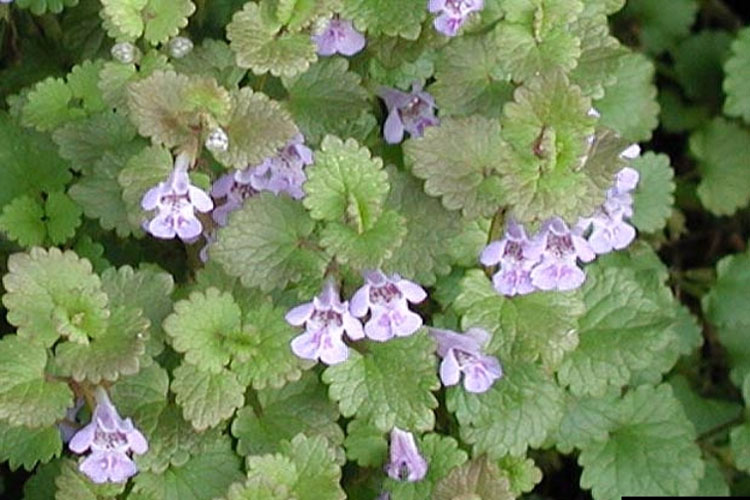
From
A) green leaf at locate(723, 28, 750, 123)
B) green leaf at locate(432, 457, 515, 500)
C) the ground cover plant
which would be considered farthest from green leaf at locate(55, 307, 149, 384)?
green leaf at locate(723, 28, 750, 123)

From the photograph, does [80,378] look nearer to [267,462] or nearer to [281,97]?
[267,462]

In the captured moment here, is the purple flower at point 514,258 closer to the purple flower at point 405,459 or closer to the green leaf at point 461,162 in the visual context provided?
the green leaf at point 461,162

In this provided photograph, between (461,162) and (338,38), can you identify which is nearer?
(461,162)

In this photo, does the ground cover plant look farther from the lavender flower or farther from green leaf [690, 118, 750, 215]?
green leaf [690, 118, 750, 215]

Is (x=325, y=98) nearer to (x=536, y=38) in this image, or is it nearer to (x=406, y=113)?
(x=406, y=113)

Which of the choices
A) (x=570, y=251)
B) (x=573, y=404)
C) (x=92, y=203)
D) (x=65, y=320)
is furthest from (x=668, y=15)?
(x=65, y=320)

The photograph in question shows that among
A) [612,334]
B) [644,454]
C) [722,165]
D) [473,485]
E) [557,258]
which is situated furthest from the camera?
[722,165]

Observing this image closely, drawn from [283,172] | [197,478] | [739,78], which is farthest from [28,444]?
[739,78]
